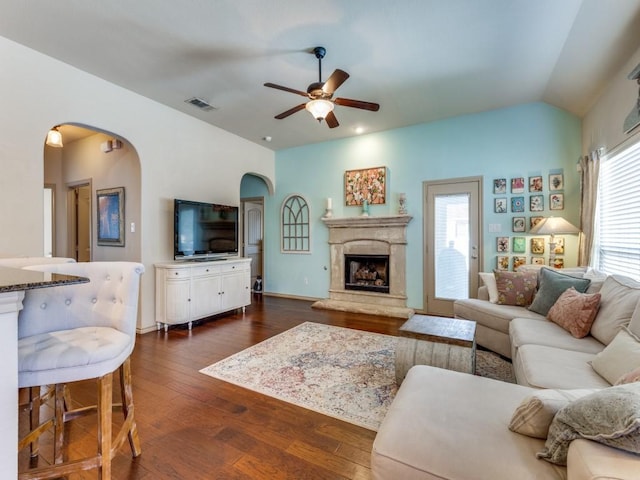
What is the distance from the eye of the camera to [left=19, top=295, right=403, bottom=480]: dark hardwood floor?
1.58 m

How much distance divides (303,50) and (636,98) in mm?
2928

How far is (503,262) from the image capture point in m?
4.25

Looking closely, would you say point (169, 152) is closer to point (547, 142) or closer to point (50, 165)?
point (50, 165)

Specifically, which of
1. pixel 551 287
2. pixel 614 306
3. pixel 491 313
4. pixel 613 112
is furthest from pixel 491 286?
pixel 613 112

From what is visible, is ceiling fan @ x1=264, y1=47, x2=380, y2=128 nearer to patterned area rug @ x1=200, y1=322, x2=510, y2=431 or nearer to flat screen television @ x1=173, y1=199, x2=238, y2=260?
flat screen television @ x1=173, y1=199, x2=238, y2=260

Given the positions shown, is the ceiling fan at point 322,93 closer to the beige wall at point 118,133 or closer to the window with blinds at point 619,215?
the beige wall at point 118,133

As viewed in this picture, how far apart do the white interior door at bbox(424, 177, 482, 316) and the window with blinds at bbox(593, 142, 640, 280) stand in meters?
1.35

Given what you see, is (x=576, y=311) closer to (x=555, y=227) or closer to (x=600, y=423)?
(x=555, y=227)

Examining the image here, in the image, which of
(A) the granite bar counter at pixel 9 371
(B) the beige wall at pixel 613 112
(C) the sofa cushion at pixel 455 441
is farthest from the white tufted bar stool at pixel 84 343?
(B) the beige wall at pixel 613 112

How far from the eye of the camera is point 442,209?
4730 mm

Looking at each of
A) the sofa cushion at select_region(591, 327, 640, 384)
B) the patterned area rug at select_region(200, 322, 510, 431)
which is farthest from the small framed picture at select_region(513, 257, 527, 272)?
the sofa cushion at select_region(591, 327, 640, 384)

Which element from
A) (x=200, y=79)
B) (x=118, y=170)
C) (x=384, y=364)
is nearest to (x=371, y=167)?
(x=200, y=79)

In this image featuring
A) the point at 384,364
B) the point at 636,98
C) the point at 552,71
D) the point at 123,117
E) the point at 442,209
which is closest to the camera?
the point at 636,98

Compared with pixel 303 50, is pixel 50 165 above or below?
below
